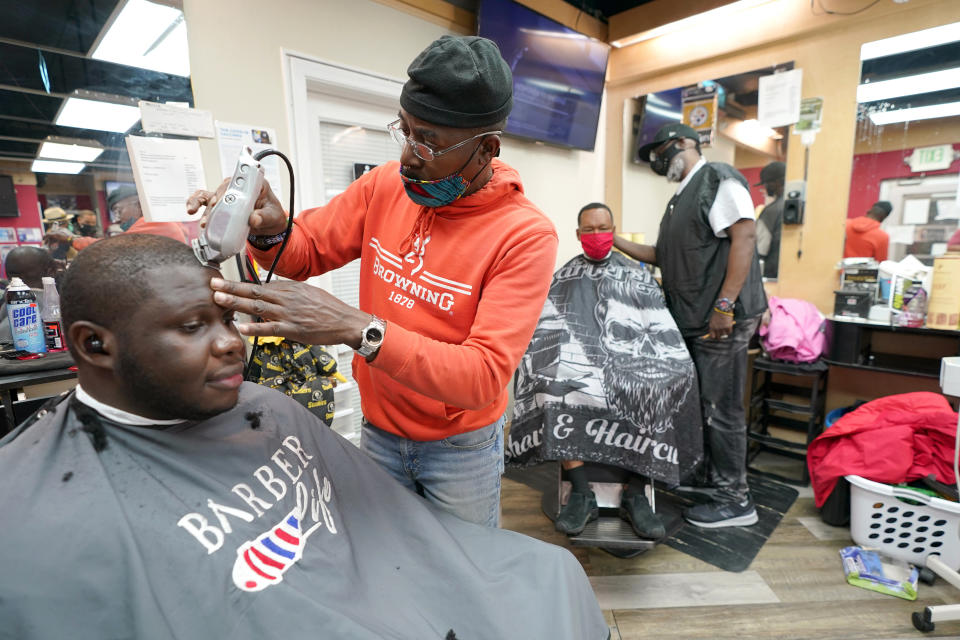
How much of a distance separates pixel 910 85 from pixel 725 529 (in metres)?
2.59

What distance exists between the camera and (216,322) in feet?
2.68

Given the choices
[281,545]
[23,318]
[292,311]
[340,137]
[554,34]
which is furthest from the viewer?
[554,34]

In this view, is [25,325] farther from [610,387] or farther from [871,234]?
[871,234]

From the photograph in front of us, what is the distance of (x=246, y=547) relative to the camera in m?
0.79

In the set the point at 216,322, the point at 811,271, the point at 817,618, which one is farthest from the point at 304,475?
the point at 811,271

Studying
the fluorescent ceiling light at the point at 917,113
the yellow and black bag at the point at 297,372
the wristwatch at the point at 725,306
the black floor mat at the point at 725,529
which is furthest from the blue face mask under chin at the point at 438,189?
the fluorescent ceiling light at the point at 917,113

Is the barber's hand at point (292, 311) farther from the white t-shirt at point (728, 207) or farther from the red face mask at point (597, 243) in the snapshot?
the white t-shirt at point (728, 207)

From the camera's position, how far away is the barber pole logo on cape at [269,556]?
755mm

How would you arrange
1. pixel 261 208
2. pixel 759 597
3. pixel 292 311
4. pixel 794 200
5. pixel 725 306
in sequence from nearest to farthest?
pixel 292 311 < pixel 261 208 < pixel 759 597 < pixel 725 306 < pixel 794 200

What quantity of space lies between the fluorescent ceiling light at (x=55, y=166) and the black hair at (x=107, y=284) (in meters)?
1.26

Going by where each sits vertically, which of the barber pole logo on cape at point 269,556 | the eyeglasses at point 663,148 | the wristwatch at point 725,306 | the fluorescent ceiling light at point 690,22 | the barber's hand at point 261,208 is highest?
the fluorescent ceiling light at point 690,22

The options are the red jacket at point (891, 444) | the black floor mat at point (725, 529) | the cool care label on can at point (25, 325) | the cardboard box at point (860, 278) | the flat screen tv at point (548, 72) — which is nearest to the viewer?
the cool care label on can at point (25, 325)

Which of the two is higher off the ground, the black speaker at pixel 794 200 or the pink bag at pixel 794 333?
the black speaker at pixel 794 200

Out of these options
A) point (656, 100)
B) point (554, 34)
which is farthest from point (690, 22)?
point (554, 34)
